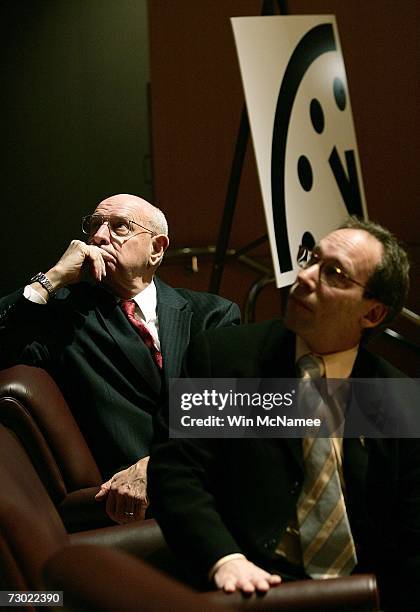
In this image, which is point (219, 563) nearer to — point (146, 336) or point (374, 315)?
point (374, 315)

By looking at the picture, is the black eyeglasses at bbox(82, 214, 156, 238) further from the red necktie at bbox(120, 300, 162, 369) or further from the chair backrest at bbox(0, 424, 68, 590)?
the chair backrest at bbox(0, 424, 68, 590)

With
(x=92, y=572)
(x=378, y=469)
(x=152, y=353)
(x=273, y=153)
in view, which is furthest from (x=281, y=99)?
(x=92, y=572)

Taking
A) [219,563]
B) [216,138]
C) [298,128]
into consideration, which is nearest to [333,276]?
[219,563]

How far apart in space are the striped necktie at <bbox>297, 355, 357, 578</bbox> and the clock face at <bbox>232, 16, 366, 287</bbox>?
3.34 feet

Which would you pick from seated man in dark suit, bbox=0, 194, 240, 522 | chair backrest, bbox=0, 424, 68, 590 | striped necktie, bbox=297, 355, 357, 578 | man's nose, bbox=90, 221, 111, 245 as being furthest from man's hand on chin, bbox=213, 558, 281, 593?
man's nose, bbox=90, 221, 111, 245

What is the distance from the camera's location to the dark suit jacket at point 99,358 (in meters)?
2.18

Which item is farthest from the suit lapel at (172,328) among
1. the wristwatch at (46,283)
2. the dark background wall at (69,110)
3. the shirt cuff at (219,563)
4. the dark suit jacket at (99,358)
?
the dark background wall at (69,110)

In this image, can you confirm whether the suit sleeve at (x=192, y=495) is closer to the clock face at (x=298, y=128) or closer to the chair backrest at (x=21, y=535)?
the chair backrest at (x=21, y=535)

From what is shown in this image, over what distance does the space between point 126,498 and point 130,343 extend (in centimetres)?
45

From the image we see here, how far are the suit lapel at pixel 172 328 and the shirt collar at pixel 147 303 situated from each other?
0.02 metres

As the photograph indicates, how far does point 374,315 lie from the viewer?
1.67 metres

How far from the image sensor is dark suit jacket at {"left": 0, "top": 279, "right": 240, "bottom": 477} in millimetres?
2180

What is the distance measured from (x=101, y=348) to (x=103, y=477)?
0.34 meters

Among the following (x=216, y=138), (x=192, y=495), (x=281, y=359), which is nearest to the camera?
(x=192, y=495)
